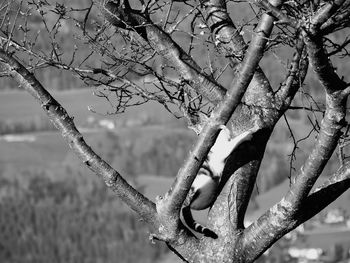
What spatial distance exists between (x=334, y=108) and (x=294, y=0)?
66 cm

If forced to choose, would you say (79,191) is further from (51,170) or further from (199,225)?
(199,225)

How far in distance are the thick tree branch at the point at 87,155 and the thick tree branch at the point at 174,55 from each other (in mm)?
778

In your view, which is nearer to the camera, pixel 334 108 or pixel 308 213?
pixel 334 108

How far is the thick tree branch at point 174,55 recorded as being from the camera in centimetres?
441

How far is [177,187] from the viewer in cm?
386

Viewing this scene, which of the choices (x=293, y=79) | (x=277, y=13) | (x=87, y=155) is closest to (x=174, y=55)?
(x=293, y=79)

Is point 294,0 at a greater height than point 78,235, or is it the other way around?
point 78,235

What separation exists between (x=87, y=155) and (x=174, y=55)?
992 millimetres

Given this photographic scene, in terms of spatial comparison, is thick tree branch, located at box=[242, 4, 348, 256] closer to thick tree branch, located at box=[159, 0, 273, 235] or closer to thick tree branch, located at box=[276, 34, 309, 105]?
thick tree branch, located at box=[159, 0, 273, 235]

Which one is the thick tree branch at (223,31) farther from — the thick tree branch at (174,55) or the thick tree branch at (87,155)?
the thick tree branch at (87,155)

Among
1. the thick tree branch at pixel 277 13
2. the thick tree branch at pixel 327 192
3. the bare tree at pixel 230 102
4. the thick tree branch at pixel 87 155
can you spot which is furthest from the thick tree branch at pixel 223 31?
the thick tree branch at pixel 277 13

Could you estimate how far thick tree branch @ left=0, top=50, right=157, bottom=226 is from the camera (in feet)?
13.3

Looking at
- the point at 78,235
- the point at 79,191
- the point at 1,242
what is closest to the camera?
the point at 1,242

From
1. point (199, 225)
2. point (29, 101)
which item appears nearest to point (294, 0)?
point (199, 225)
